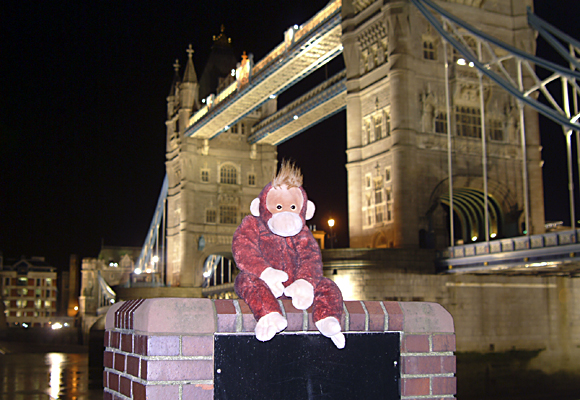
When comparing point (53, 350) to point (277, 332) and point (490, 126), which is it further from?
→ point (277, 332)

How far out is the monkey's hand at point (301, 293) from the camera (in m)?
3.11

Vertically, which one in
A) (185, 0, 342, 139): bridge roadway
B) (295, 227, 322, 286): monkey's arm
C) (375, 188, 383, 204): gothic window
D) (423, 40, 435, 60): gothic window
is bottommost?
(295, 227, 322, 286): monkey's arm

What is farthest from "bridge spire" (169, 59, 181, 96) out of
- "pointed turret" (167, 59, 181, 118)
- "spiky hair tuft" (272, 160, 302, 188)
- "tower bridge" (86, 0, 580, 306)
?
"spiky hair tuft" (272, 160, 302, 188)

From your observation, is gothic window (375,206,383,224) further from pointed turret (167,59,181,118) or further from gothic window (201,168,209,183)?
pointed turret (167,59,181,118)

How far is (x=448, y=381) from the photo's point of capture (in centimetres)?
329

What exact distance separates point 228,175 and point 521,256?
3096 cm

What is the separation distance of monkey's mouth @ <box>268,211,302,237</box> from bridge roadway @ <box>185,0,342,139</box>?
2858 cm

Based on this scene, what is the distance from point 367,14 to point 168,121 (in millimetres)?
27870

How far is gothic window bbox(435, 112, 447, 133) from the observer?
27.8m

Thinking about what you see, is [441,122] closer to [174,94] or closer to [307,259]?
[307,259]

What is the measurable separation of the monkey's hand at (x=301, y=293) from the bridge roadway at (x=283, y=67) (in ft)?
94.8

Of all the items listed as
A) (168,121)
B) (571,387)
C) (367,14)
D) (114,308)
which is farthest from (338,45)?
(114,308)

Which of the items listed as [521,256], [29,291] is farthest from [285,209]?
[29,291]

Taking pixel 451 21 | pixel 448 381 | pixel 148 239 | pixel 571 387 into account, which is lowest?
pixel 571 387
